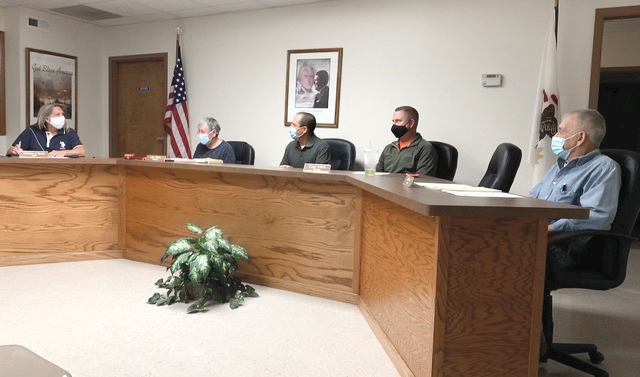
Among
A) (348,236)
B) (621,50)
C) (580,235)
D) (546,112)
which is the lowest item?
(348,236)

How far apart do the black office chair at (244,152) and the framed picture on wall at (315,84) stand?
744mm

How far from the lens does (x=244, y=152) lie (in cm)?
443

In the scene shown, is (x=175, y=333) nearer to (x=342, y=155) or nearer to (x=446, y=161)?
(x=342, y=155)

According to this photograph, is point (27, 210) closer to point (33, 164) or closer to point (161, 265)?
point (33, 164)

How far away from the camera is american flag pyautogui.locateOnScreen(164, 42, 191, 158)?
5508mm

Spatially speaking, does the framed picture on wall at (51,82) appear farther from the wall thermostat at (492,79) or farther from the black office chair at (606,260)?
the black office chair at (606,260)

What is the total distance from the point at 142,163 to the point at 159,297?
111cm

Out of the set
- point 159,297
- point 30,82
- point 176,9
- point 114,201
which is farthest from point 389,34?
point 30,82

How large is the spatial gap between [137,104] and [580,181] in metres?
5.37

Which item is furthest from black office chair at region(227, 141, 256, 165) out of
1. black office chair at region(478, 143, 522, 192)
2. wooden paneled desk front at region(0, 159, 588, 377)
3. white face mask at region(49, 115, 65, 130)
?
black office chair at region(478, 143, 522, 192)

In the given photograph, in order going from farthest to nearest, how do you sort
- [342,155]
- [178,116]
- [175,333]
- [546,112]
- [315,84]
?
[178,116] → [315,84] → [342,155] → [546,112] → [175,333]

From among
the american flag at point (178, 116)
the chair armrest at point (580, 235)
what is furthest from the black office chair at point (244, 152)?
the chair armrest at point (580, 235)

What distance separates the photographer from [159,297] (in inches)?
107

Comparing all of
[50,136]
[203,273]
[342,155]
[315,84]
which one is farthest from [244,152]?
[203,273]
